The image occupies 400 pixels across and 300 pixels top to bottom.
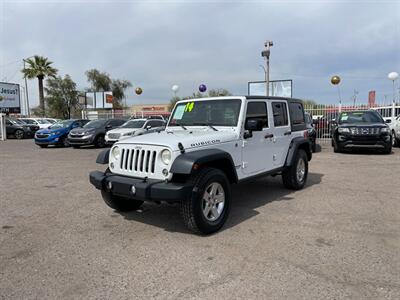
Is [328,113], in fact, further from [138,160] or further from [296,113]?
[138,160]

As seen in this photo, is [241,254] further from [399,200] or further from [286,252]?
[399,200]

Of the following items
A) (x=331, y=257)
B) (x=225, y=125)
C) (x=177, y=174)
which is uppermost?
(x=225, y=125)

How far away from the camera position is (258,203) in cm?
606

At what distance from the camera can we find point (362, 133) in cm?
1229

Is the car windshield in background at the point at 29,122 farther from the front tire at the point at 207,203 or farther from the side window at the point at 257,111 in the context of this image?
the front tire at the point at 207,203

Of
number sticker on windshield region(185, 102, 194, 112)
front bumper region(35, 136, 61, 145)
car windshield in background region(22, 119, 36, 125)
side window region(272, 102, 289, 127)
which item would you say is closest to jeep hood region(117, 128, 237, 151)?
number sticker on windshield region(185, 102, 194, 112)

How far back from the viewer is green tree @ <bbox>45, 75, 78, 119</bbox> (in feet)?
161

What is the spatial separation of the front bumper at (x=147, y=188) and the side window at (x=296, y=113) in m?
3.65

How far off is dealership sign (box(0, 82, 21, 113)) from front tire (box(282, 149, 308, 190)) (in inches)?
1086

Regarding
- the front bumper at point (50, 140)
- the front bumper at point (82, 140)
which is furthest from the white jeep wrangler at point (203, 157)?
the front bumper at point (50, 140)

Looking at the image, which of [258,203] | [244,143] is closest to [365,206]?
[258,203]

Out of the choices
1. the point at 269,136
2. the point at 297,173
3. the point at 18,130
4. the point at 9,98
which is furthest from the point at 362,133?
the point at 9,98

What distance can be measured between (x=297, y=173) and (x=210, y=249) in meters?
3.53

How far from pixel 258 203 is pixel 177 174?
2.29 m
